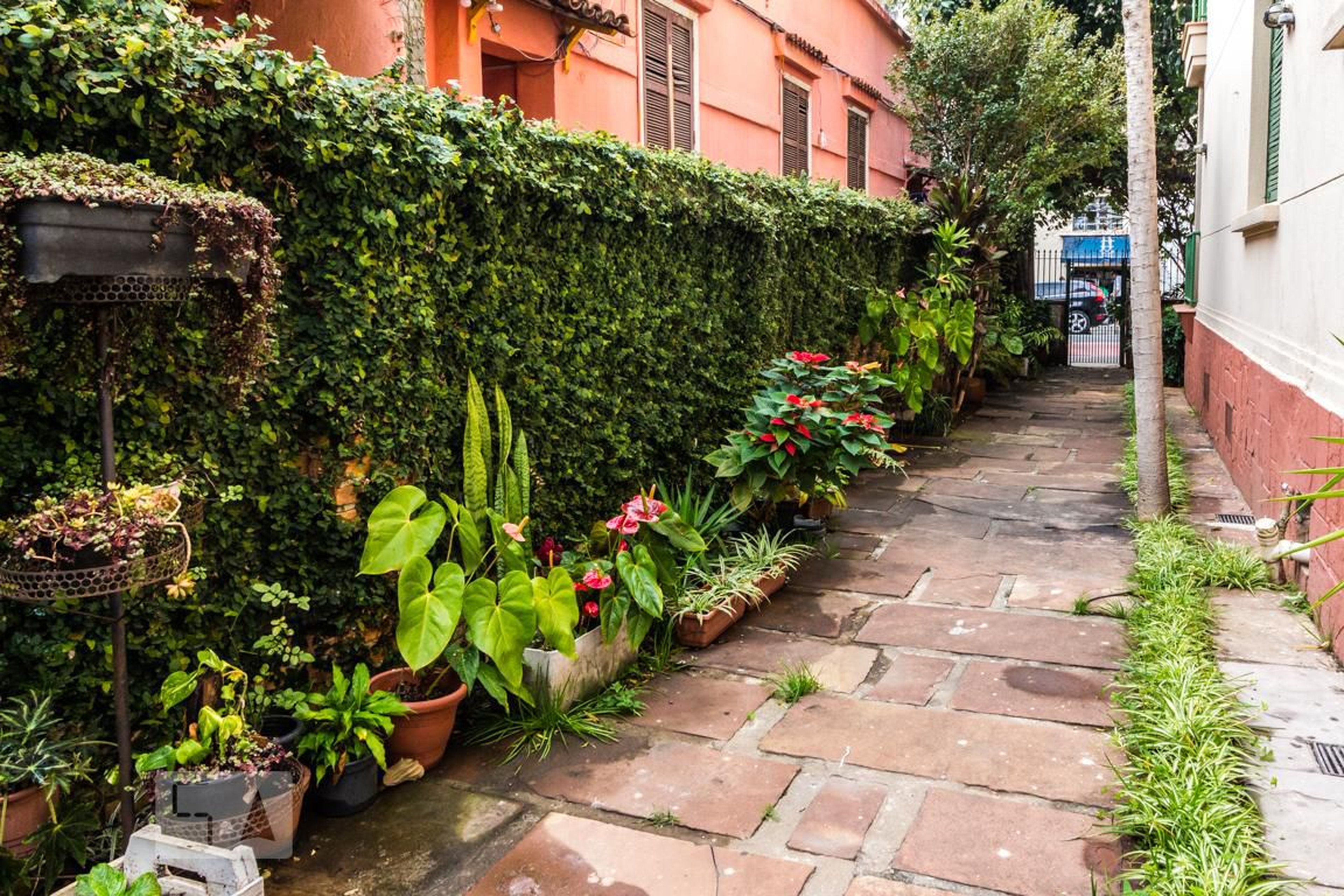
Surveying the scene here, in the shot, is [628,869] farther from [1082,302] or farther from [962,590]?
[1082,302]

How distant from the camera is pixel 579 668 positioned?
13.1ft

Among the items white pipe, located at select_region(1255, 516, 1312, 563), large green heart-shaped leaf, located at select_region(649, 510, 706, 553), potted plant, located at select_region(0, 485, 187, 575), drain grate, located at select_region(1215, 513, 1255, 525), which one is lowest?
drain grate, located at select_region(1215, 513, 1255, 525)

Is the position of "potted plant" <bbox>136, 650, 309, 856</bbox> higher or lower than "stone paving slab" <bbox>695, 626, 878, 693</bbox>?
higher

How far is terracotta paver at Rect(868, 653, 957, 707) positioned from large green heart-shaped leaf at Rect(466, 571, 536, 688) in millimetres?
1431

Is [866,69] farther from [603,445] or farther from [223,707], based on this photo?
[223,707]

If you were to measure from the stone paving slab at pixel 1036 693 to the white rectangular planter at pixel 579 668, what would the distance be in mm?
1323

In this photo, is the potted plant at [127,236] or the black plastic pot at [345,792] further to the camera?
the black plastic pot at [345,792]

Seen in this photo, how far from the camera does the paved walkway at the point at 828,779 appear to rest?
9.41 feet

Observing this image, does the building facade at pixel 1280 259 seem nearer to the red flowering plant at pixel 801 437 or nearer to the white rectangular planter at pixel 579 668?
the red flowering plant at pixel 801 437

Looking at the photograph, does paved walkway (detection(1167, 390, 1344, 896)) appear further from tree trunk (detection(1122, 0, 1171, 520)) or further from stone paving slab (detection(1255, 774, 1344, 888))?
tree trunk (detection(1122, 0, 1171, 520))

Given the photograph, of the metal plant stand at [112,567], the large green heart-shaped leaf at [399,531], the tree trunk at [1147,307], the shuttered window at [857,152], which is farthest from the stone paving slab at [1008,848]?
the shuttered window at [857,152]

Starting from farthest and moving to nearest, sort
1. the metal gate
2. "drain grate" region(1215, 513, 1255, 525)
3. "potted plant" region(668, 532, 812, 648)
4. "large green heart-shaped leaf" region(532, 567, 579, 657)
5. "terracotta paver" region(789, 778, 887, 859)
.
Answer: the metal gate < "drain grate" region(1215, 513, 1255, 525) < "potted plant" region(668, 532, 812, 648) < "large green heart-shaped leaf" region(532, 567, 579, 657) < "terracotta paver" region(789, 778, 887, 859)

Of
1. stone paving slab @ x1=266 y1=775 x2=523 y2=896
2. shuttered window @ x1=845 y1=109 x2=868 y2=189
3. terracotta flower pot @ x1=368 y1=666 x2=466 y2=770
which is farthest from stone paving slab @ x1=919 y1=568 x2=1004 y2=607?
shuttered window @ x1=845 y1=109 x2=868 y2=189

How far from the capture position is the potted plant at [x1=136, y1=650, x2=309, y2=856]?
265cm
